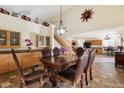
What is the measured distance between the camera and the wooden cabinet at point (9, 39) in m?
4.48

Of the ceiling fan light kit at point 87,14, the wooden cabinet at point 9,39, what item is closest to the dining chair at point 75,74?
the wooden cabinet at point 9,39

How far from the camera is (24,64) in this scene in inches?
198

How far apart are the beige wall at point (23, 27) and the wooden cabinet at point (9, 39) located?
0.19m

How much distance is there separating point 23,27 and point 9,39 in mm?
1051

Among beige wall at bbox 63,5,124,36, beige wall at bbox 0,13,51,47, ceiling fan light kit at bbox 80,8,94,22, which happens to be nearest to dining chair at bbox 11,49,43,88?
beige wall at bbox 0,13,51,47

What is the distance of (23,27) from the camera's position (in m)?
5.52

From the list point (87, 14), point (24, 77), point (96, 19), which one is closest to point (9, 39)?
point (24, 77)

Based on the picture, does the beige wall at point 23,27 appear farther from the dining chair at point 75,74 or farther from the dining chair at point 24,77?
the dining chair at point 75,74

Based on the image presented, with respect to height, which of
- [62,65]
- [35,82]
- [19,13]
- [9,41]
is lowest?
[35,82]

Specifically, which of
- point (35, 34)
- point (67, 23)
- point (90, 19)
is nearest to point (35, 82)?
point (35, 34)

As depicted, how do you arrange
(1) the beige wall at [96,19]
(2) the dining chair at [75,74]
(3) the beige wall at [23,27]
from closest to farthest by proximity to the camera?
(2) the dining chair at [75,74] → (3) the beige wall at [23,27] → (1) the beige wall at [96,19]
